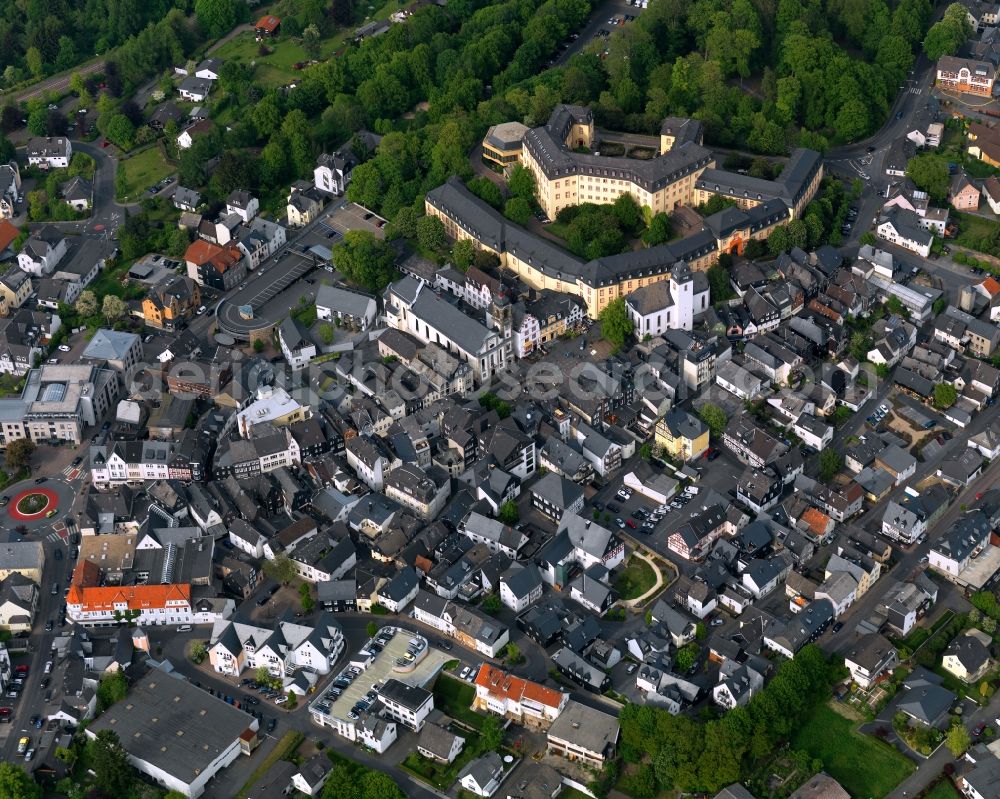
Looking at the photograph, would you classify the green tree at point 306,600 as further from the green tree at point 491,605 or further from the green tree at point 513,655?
the green tree at point 513,655

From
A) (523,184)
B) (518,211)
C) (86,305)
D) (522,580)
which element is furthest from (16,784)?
(523,184)

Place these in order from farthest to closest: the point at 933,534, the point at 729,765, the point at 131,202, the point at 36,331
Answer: the point at 131,202 < the point at 36,331 < the point at 933,534 < the point at 729,765

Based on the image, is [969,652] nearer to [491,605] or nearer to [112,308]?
[491,605]

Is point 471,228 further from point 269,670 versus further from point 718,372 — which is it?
point 269,670

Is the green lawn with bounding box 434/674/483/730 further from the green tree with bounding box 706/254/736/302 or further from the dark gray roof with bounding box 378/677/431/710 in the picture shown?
the green tree with bounding box 706/254/736/302

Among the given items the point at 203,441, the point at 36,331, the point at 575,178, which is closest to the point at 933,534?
the point at 575,178

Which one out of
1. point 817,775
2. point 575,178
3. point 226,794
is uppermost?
point 575,178
